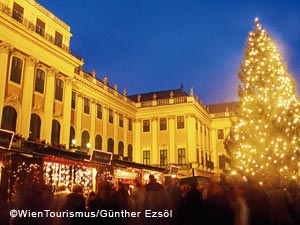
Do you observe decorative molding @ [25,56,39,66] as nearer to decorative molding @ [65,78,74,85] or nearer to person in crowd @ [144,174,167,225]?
decorative molding @ [65,78,74,85]

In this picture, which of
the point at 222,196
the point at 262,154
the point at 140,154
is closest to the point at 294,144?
the point at 262,154

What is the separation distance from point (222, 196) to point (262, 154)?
47.0ft

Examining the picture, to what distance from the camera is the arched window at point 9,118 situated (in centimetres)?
2070

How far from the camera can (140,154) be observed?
42.9 meters

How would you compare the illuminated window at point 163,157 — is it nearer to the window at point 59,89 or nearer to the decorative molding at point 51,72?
the window at point 59,89

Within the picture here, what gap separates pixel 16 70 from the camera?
22094 millimetres

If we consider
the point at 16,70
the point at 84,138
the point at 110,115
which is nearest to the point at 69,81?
the point at 16,70

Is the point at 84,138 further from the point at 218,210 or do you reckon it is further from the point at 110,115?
the point at 218,210

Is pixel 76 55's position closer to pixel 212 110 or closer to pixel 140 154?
pixel 140 154

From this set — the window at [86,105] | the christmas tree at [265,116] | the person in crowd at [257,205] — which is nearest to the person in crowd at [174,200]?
the person in crowd at [257,205]

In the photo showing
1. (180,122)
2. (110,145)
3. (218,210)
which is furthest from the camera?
(180,122)

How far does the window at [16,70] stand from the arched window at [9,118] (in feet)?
6.41

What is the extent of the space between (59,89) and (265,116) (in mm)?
15348

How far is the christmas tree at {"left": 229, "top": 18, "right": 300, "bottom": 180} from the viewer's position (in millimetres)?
Result: 19141
